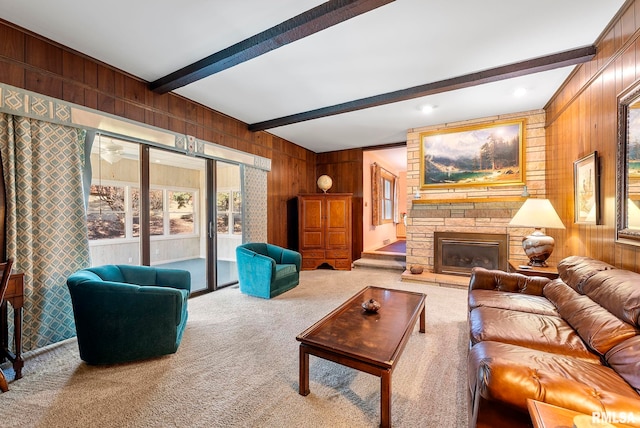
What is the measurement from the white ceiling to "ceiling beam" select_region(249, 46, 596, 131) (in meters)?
0.07

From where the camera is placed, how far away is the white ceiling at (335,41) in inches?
80.6

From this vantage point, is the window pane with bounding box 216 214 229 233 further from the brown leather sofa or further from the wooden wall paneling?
the wooden wall paneling

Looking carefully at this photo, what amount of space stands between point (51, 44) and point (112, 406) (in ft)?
9.92

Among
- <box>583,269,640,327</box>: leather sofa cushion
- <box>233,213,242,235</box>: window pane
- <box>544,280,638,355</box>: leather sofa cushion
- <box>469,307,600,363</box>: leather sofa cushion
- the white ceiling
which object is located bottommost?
<box>469,307,600,363</box>: leather sofa cushion

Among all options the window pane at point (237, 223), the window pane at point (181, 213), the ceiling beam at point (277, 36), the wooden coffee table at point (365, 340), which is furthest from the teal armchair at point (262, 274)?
the ceiling beam at point (277, 36)

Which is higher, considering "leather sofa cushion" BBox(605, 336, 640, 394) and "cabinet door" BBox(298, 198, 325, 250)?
"cabinet door" BBox(298, 198, 325, 250)

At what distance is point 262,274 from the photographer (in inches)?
146

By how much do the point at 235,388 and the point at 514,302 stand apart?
223cm

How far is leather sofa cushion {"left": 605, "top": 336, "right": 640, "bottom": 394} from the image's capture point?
114cm

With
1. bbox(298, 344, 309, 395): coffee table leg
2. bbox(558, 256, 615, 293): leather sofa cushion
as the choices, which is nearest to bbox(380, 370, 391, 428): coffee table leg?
bbox(298, 344, 309, 395): coffee table leg

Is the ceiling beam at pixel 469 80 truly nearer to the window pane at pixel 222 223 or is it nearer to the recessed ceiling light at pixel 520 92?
the recessed ceiling light at pixel 520 92

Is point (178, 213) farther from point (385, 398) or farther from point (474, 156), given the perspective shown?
point (474, 156)

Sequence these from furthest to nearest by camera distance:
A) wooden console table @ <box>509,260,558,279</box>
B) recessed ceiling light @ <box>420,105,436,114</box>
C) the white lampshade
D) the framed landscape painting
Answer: the framed landscape painting → recessed ceiling light @ <box>420,105,436,114</box> → the white lampshade → wooden console table @ <box>509,260,558,279</box>

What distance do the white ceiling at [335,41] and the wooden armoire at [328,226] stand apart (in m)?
2.24
